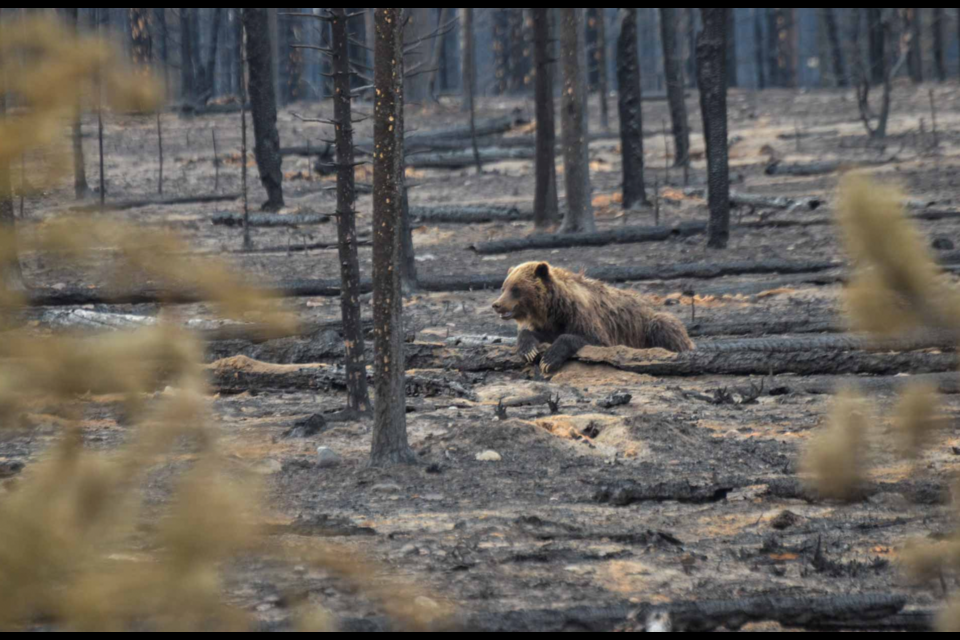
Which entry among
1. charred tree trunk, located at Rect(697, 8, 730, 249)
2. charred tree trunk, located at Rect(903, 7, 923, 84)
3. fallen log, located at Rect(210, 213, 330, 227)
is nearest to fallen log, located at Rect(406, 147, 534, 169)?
fallen log, located at Rect(210, 213, 330, 227)

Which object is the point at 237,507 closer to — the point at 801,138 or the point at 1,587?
the point at 1,587

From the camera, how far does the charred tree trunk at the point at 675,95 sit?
2598 centimetres

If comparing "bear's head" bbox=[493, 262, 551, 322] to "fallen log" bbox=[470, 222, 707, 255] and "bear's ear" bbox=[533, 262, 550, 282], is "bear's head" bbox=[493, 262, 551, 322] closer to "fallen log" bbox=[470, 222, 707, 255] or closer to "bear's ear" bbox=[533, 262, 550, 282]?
"bear's ear" bbox=[533, 262, 550, 282]

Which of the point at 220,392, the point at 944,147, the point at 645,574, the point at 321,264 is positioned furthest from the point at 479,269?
the point at 944,147

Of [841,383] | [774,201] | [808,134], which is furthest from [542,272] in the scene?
[808,134]

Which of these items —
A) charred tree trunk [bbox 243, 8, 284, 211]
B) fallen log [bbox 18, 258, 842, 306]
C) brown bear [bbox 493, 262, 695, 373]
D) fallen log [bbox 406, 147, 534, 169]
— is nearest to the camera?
brown bear [bbox 493, 262, 695, 373]

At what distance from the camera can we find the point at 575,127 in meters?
19.0

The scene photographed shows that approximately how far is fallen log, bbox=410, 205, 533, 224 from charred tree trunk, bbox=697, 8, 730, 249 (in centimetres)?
475

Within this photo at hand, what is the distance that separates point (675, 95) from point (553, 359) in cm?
1695

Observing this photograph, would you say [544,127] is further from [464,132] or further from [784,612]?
[784,612]

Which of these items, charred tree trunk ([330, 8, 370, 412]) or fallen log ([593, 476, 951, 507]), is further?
charred tree trunk ([330, 8, 370, 412])

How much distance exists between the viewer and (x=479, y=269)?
686 inches

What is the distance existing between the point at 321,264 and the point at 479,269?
2.64m

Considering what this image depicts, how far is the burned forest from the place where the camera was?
1611mm
